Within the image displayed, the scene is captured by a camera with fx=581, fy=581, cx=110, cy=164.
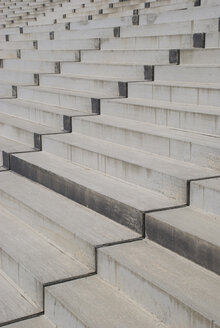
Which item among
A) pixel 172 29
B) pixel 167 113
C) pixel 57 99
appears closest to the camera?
pixel 167 113

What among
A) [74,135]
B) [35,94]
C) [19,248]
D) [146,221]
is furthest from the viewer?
[35,94]

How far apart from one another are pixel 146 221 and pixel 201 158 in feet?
2.04

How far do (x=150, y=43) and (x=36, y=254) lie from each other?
3.17 meters

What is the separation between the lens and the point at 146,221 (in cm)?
299

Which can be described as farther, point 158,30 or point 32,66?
point 32,66

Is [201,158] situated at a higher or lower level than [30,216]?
higher

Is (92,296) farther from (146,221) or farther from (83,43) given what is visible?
(83,43)

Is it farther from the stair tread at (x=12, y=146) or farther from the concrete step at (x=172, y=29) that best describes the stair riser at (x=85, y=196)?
the concrete step at (x=172, y=29)

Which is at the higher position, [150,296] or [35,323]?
[150,296]

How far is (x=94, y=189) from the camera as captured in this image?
3439 millimetres

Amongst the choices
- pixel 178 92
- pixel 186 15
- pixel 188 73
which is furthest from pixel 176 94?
pixel 186 15

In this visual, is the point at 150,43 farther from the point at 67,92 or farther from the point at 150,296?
the point at 150,296

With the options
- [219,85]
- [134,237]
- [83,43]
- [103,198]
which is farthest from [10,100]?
[134,237]

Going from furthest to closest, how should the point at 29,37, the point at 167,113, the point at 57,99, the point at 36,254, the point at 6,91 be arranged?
the point at 29,37 → the point at 6,91 → the point at 57,99 → the point at 167,113 → the point at 36,254
